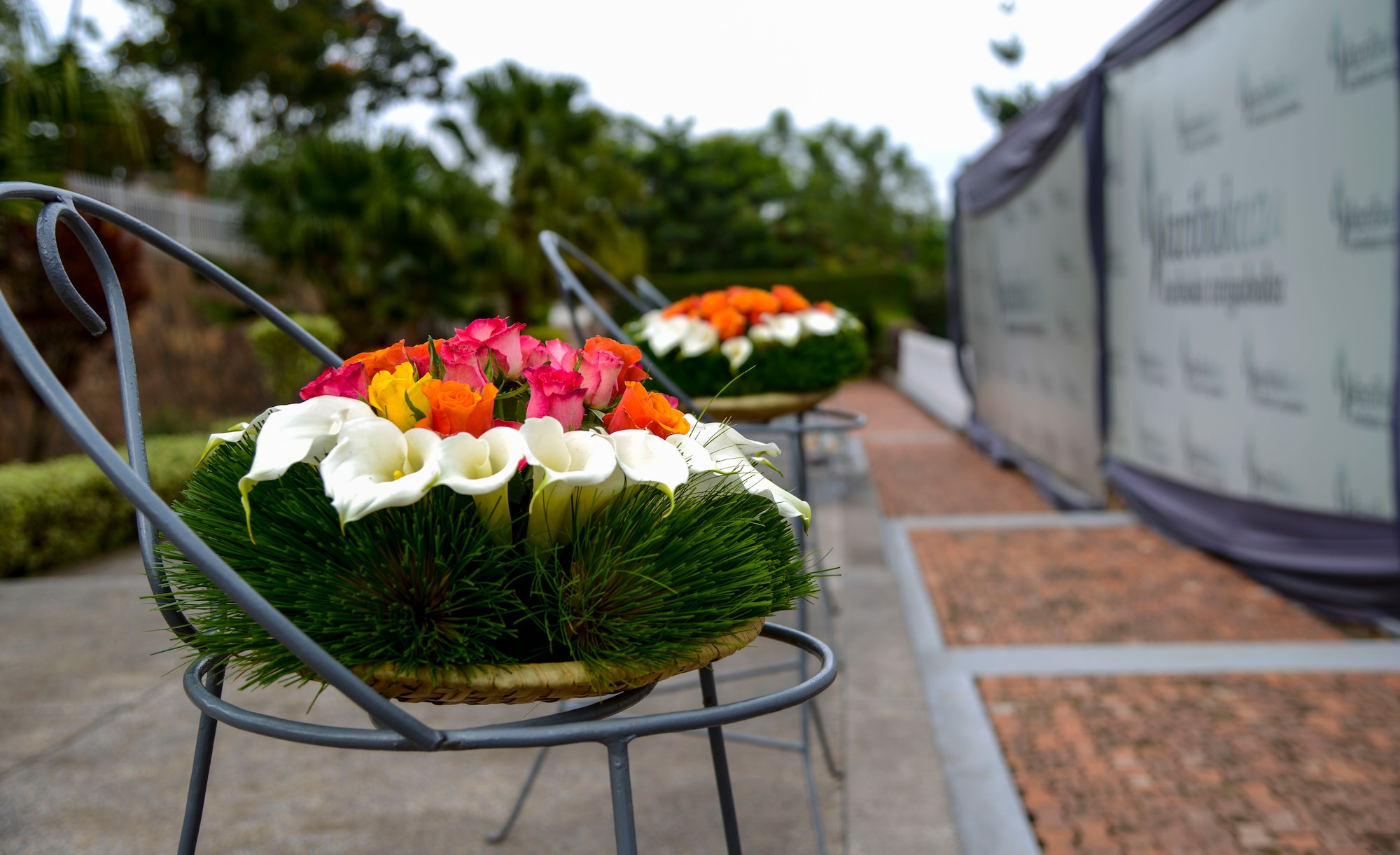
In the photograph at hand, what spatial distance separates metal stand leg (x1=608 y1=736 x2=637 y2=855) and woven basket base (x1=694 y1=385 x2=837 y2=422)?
4.90ft

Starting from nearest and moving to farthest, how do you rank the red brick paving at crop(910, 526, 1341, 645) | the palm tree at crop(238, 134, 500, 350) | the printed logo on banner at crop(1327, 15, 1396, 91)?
the printed logo on banner at crop(1327, 15, 1396, 91)
the red brick paving at crop(910, 526, 1341, 645)
the palm tree at crop(238, 134, 500, 350)

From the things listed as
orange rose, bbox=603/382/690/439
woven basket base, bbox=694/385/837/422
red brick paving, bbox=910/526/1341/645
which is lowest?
red brick paving, bbox=910/526/1341/645

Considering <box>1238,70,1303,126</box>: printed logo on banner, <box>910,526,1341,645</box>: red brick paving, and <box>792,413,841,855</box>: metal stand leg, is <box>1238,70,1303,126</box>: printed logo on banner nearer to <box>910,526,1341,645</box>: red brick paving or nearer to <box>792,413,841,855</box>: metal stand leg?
<box>910,526,1341,645</box>: red brick paving

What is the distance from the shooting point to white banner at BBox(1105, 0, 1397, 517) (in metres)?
3.55

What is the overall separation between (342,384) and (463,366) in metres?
0.12

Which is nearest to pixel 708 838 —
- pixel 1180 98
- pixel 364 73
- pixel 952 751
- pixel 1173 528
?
pixel 952 751

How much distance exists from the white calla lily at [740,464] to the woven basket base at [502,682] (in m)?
0.20

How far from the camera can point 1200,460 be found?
4.93 m

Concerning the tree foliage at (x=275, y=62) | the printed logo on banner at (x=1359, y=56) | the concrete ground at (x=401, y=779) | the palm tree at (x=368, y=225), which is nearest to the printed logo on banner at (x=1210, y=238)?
the printed logo on banner at (x=1359, y=56)

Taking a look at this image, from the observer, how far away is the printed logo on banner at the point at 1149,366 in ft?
17.4


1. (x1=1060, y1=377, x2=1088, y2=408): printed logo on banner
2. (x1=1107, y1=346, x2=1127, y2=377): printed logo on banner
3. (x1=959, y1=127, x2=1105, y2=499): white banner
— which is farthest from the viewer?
(x1=1060, y1=377, x2=1088, y2=408): printed logo on banner

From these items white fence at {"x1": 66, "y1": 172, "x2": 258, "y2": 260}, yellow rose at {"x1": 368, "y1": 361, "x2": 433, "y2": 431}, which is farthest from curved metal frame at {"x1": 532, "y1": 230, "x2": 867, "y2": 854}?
white fence at {"x1": 66, "y1": 172, "x2": 258, "y2": 260}

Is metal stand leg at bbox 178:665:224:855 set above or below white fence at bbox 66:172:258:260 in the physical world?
A: below

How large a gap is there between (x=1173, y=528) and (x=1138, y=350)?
1070mm
